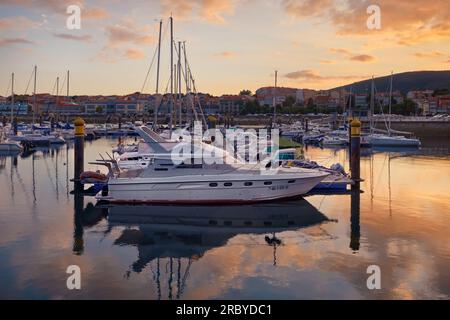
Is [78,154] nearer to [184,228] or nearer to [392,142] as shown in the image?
[184,228]

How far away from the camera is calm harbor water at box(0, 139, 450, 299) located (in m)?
10.8

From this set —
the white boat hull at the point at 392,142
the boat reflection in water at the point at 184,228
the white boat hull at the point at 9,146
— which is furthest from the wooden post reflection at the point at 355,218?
the white boat hull at the point at 9,146

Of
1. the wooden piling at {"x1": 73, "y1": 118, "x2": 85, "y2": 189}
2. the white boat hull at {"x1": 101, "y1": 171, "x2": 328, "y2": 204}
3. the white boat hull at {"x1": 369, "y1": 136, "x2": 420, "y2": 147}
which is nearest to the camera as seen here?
the white boat hull at {"x1": 101, "y1": 171, "x2": 328, "y2": 204}

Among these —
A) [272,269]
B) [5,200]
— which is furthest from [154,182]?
[272,269]

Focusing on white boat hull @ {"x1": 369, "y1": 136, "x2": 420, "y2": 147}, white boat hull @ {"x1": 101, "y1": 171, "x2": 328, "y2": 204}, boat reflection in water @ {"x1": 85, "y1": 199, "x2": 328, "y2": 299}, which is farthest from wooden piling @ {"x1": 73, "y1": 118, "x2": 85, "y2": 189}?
white boat hull @ {"x1": 369, "y1": 136, "x2": 420, "y2": 147}

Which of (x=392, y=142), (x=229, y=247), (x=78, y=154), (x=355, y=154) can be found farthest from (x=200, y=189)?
(x=392, y=142)

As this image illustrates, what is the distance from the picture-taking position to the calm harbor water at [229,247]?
10.8m

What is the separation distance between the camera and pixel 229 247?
14.0 metres

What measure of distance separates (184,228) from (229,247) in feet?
8.37

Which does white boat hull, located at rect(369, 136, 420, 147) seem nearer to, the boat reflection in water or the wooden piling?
the boat reflection in water

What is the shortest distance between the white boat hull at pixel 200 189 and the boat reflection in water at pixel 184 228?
32 centimetres

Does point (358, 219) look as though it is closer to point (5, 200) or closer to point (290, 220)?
point (290, 220)

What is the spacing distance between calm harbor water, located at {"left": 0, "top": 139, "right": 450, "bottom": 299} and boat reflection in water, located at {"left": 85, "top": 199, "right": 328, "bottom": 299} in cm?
3

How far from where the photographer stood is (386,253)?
43.5ft
